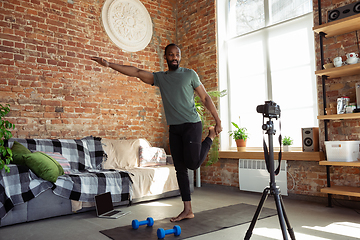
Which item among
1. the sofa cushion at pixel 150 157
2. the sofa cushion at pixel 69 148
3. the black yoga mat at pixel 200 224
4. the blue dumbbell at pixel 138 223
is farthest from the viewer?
the sofa cushion at pixel 150 157

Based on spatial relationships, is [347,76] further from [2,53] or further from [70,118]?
[2,53]

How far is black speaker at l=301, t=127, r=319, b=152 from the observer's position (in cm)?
377

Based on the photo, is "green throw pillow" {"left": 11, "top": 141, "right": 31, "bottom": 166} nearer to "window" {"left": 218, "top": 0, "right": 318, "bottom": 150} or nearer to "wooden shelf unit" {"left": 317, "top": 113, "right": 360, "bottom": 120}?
"window" {"left": 218, "top": 0, "right": 318, "bottom": 150}

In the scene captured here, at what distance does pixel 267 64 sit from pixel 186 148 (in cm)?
259

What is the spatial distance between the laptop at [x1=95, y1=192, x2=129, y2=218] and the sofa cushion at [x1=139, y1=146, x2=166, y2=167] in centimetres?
121

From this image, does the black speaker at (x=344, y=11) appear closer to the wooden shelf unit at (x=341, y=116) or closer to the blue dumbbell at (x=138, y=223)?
the wooden shelf unit at (x=341, y=116)

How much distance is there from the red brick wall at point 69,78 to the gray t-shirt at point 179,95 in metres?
2.13

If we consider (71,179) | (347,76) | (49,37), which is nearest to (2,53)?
(49,37)

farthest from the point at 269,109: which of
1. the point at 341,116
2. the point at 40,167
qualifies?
the point at 40,167

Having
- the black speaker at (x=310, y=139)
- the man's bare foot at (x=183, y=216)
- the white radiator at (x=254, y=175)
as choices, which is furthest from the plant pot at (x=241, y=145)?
the man's bare foot at (x=183, y=216)

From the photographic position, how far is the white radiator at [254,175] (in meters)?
4.11

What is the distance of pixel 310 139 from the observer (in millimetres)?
3801

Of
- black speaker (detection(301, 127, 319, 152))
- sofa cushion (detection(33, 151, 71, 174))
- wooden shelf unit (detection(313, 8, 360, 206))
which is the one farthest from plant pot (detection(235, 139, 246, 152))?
sofa cushion (detection(33, 151, 71, 174))

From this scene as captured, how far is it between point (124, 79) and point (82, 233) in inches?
120
